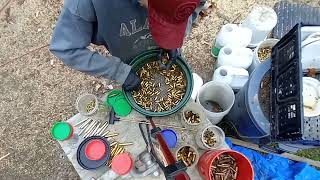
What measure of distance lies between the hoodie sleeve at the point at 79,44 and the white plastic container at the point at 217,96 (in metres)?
0.86

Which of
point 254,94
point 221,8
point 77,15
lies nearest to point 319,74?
point 254,94

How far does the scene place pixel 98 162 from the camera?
7.61 feet

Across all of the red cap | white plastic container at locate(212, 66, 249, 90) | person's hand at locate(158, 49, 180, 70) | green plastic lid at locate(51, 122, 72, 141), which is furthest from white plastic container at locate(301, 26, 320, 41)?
green plastic lid at locate(51, 122, 72, 141)

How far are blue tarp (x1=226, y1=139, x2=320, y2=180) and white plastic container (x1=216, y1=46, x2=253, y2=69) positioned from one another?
0.62 meters

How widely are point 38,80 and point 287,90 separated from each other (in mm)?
2126

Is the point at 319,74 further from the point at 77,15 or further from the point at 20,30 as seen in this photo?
the point at 20,30

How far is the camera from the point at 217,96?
3.03 m

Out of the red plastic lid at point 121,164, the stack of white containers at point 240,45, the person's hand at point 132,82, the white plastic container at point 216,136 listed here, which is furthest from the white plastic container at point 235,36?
the red plastic lid at point 121,164

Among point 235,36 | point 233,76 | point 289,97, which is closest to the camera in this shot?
point 289,97

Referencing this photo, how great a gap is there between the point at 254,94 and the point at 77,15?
4.38 feet

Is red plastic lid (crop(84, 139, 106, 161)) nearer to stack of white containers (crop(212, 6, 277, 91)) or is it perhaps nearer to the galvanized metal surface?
the galvanized metal surface

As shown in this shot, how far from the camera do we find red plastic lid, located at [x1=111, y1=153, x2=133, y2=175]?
2289 millimetres

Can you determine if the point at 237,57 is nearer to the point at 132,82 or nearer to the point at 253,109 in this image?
the point at 253,109

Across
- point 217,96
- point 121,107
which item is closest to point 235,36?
point 217,96
